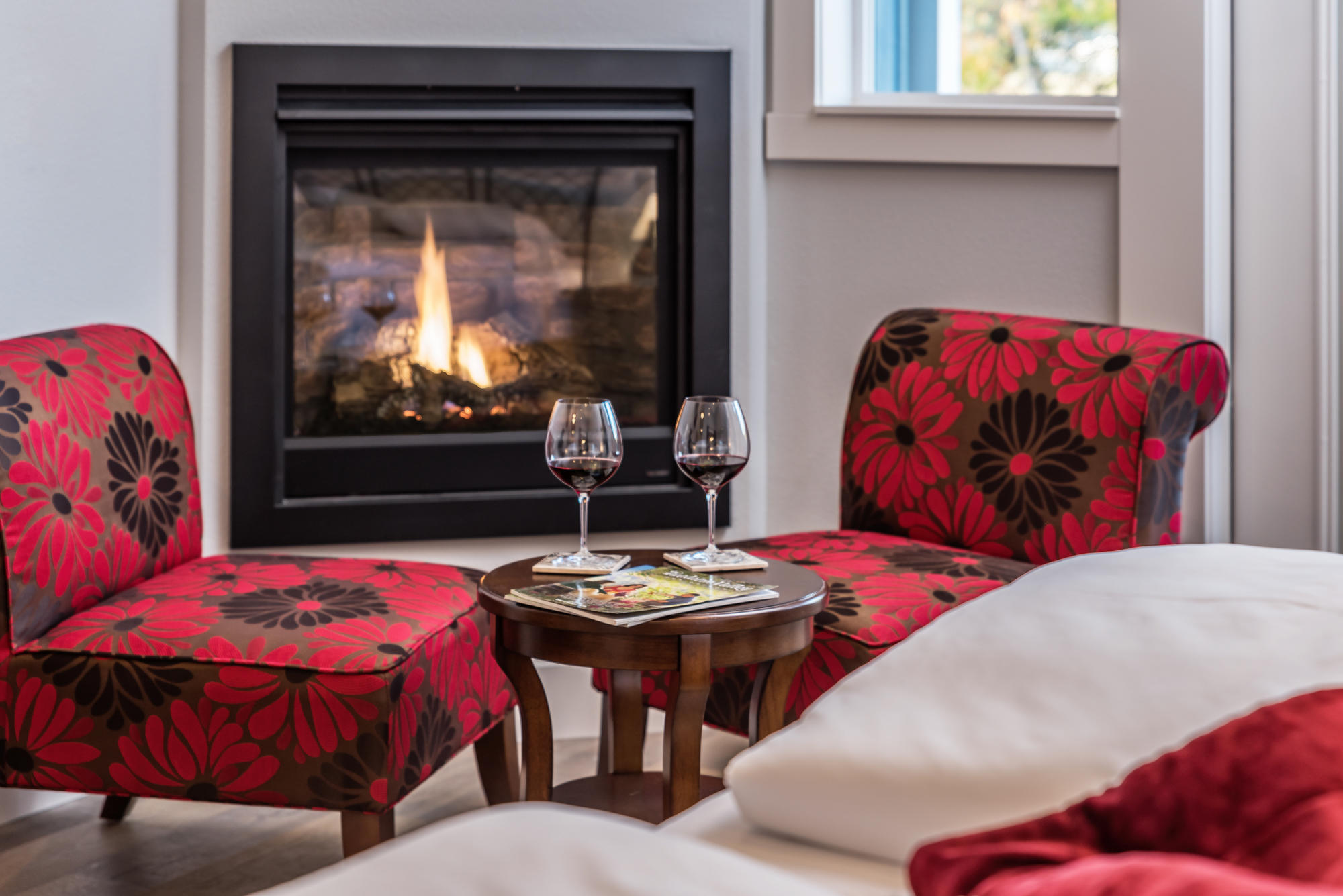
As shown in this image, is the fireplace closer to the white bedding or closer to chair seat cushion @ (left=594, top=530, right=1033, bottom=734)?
chair seat cushion @ (left=594, top=530, right=1033, bottom=734)

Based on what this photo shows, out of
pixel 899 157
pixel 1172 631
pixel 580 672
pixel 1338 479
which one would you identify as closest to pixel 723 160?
pixel 899 157

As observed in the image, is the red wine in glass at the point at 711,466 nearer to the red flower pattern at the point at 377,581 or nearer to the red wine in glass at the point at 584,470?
the red wine in glass at the point at 584,470

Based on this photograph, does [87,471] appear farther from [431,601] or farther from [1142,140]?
[1142,140]

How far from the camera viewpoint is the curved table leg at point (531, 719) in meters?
1.37

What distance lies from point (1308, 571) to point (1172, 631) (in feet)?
0.46

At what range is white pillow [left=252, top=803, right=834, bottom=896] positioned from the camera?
1.42 ft

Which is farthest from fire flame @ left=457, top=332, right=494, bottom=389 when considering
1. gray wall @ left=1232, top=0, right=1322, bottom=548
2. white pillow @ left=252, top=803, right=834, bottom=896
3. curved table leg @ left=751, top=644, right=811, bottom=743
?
white pillow @ left=252, top=803, right=834, bottom=896

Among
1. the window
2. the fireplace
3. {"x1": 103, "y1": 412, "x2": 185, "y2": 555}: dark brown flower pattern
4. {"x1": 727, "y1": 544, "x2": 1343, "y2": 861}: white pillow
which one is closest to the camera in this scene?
{"x1": 727, "y1": 544, "x2": 1343, "y2": 861}: white pillow

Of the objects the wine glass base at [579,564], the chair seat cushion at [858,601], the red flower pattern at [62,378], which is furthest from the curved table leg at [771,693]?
the red flower pattern at [62,378]

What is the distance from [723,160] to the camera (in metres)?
2.44

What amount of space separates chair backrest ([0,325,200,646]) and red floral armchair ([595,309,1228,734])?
708 millimetres

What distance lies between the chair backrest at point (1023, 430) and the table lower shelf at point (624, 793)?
0.63 metres

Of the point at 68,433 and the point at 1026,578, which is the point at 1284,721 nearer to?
the point at 1026,578

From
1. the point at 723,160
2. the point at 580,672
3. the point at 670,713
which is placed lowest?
the point at 580,672
